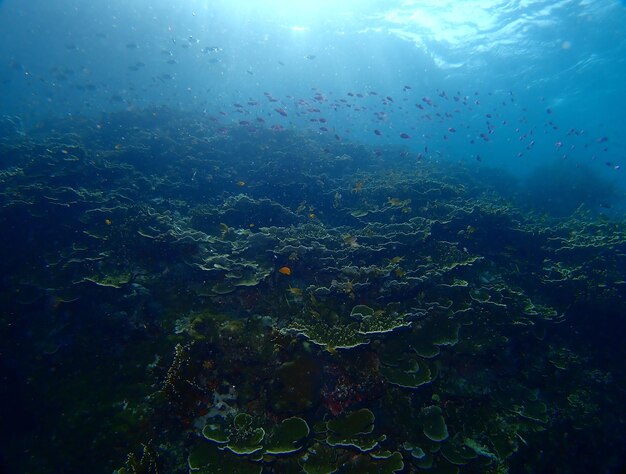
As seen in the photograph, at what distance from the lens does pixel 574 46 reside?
2973 centimetres

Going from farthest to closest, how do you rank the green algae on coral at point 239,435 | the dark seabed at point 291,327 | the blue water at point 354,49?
1. the blue water at point 354,49
2. the dark seabed at point 291,327
3. the green algae on coral at point 239,435

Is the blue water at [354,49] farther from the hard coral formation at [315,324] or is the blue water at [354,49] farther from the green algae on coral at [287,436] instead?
the green algae on coral at [287,436]

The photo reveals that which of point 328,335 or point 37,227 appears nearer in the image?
point 328,335

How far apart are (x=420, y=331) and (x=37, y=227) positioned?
10.9 metres

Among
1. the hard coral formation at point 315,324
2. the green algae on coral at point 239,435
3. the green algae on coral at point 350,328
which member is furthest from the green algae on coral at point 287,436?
the green algae on coral at point 350,328

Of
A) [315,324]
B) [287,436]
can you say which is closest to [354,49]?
[315,324]

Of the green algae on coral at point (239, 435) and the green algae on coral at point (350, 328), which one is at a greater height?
the green algae on coral at point (350, 328)

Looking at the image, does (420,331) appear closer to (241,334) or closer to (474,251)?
(241,334)

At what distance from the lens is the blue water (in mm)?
27516

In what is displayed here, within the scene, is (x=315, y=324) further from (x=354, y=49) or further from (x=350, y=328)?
(x=354, y=49)

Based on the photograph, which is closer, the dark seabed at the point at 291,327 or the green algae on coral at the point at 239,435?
the green algae on coral at the point at 239,435

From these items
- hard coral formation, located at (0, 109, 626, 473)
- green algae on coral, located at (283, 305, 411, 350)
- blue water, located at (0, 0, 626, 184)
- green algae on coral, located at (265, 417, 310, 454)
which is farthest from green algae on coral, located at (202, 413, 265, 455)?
blue water, located at (0, 0, 626, 184)

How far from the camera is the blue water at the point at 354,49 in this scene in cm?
2752

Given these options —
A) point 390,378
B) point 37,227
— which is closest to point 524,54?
point 390,378
